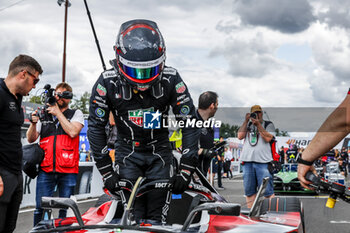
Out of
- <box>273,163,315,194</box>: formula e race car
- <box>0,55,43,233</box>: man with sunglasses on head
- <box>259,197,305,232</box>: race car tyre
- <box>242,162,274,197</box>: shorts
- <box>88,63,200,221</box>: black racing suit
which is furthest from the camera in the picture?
<box>273,163,315,194</box>: formula e race car

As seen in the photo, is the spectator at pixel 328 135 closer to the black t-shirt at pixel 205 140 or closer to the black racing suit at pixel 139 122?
the black racing suit at pixel 139 122

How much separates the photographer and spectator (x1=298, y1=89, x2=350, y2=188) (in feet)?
14.1

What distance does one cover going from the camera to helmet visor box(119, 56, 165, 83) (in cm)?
322

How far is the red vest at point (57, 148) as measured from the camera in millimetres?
5234

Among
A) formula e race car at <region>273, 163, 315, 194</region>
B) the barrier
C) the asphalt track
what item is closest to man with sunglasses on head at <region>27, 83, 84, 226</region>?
the asphalt track

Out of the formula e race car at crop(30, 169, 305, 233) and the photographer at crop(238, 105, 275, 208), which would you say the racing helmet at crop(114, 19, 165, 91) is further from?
the photographer at crop(238, 105, 275, 208)

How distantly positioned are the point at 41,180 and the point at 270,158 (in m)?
3.11

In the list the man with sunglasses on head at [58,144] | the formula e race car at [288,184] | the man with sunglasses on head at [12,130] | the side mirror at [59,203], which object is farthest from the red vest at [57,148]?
the formula e race car at [288,184]

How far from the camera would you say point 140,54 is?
126 inches

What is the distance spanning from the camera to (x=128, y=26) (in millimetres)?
3371

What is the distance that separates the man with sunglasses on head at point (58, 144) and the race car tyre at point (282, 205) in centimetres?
239

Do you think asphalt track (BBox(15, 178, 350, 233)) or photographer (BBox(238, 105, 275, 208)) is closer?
photographer (BBox(238, 105, 275, 208))

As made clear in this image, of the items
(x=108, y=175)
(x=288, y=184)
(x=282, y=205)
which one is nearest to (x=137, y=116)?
(x=108, y=175)

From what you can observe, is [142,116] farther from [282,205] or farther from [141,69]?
[282,205]
